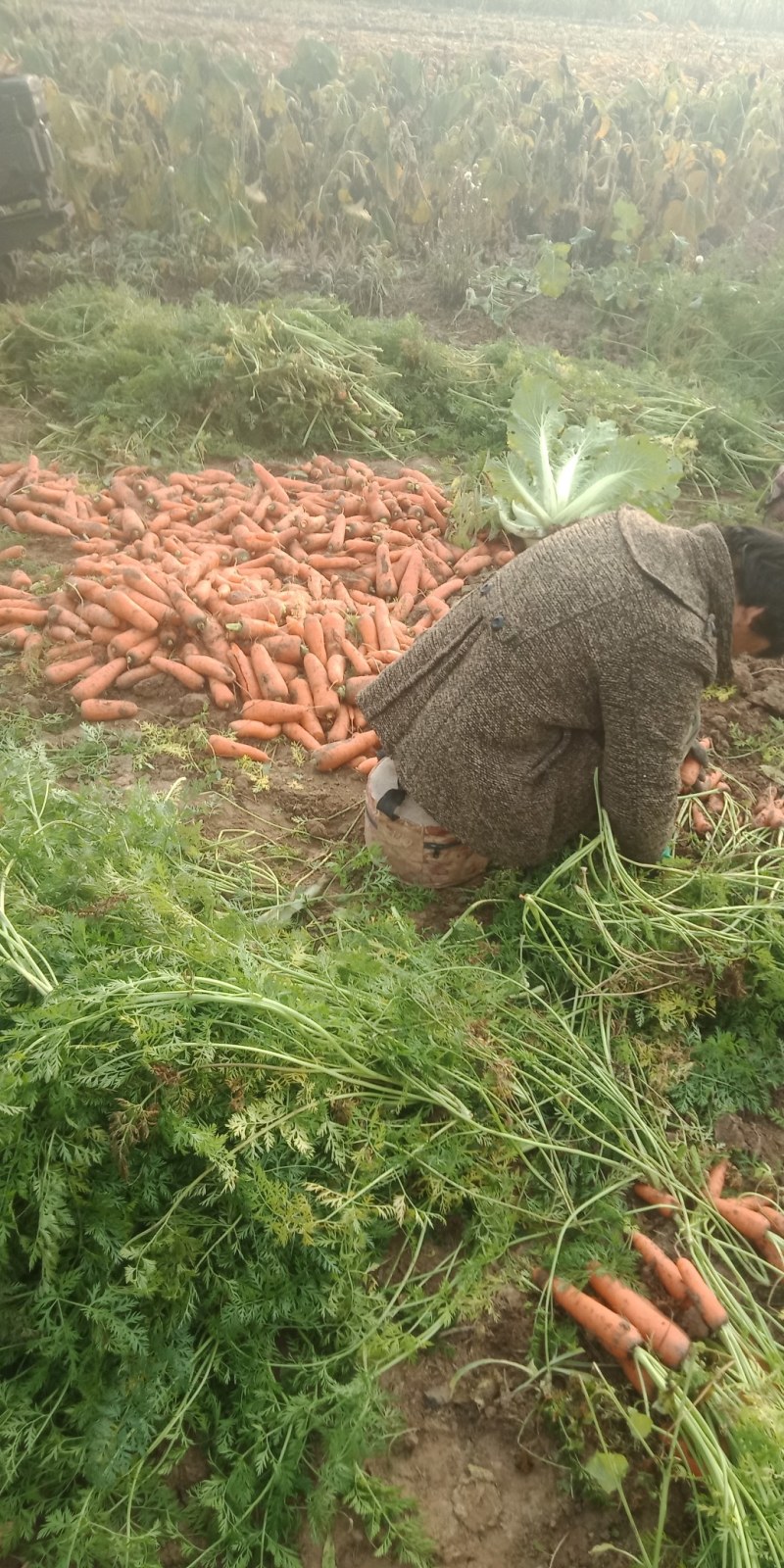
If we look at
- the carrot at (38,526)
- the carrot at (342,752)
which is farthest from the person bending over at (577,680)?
the carrot at (38,526)

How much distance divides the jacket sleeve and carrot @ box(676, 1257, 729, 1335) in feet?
3.59

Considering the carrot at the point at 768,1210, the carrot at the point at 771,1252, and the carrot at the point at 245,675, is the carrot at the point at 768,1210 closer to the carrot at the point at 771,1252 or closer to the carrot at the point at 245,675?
the carrot at the point at 771,1252

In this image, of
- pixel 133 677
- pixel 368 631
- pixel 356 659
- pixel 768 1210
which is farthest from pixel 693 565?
pixel 133 677

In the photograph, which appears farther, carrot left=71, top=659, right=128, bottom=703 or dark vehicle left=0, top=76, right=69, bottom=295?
dark vehicle left=0, top=76, right=69, bottom=295

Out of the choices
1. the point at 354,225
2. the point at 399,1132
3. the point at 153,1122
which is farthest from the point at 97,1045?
the point at 354,225

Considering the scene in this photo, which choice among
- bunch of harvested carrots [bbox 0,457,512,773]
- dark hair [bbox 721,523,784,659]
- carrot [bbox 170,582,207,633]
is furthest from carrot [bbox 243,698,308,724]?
dark hair [bbox 721,523,784,659]

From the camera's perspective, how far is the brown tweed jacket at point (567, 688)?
2.19 metres

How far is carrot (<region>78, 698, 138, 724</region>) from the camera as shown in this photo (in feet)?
11.8

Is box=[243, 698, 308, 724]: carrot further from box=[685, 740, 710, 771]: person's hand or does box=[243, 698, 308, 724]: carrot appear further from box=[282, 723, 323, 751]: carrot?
box=[685, 740, 710, 771]: person's hand

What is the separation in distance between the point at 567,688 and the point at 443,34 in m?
10.4

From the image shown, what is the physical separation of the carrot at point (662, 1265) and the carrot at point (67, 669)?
116 inches

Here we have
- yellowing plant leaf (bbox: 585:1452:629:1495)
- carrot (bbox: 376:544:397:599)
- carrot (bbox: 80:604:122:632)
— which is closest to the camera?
yellowing plant leaf (bbox: 585:1452:629:1495)

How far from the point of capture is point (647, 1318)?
183 cm

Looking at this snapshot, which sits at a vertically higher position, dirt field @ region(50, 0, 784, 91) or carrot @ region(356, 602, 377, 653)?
dirt field @ region(50, 0, 784, 91)
